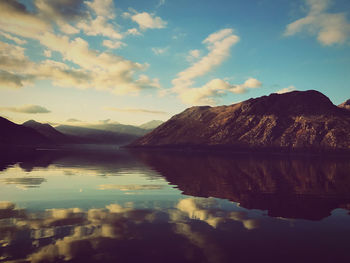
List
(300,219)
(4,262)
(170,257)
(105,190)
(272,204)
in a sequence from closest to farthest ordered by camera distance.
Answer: (4,262) → (170,257) → (300,219) → (272,204) → (105,190)

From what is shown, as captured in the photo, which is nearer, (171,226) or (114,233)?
(114,233)

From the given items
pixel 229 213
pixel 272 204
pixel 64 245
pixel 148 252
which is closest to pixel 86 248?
pixel 64 245

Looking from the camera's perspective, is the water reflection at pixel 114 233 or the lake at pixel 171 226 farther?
the lake at pixel 171 226

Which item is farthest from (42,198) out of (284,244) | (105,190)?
(284,244)

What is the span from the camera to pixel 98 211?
19672 millimetres

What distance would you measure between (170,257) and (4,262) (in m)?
6.66

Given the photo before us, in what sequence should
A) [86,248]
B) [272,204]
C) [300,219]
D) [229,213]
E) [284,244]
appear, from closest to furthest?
[86,248] < [284,244] < [300,219] < [229,213] < [272,204]

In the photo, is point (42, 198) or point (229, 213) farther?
point (42, 198)

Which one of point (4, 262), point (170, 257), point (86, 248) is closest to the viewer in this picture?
point (4, 262)

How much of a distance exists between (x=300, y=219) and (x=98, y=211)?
47.5ft

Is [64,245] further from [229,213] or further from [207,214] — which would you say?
[229,213]

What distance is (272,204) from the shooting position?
23.3m

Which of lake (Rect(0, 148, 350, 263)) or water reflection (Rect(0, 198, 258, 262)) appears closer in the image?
water reflection (Rect(0, 198, 258, 262))

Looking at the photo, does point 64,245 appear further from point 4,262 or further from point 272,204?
point 272,204
